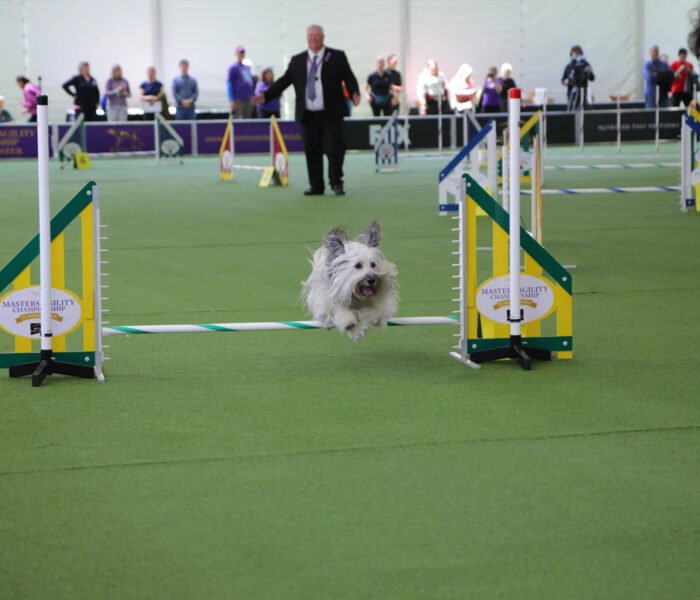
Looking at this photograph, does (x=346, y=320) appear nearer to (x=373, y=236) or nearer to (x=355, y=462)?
(x=373, y=236)

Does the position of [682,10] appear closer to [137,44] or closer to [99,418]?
[137,44]

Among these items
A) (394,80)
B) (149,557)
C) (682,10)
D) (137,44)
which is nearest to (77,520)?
(149,557)

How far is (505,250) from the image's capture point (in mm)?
5309

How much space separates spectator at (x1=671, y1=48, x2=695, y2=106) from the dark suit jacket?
15.8 m

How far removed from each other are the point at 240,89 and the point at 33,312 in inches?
815

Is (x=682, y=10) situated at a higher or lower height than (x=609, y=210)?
higher

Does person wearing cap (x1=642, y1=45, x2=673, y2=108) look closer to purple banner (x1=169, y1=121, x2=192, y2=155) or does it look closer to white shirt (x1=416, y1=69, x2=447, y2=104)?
white shirt (x1=416, y1=69, x2=447, y2=104)

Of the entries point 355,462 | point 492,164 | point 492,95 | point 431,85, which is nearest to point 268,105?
point 431,85

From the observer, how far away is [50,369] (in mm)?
4961

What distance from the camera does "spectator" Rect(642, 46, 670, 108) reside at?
1121 inches

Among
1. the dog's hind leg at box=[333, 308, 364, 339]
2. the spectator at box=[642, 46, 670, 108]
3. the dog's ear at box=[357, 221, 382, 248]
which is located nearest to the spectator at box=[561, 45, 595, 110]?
the spectator at box=[642, 46, 670, 108]

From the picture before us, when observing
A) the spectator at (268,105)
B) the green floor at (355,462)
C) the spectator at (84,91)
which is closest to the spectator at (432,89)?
the spectator at (268,105)

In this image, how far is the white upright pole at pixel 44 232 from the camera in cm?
481

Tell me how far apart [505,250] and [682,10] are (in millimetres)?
27295
